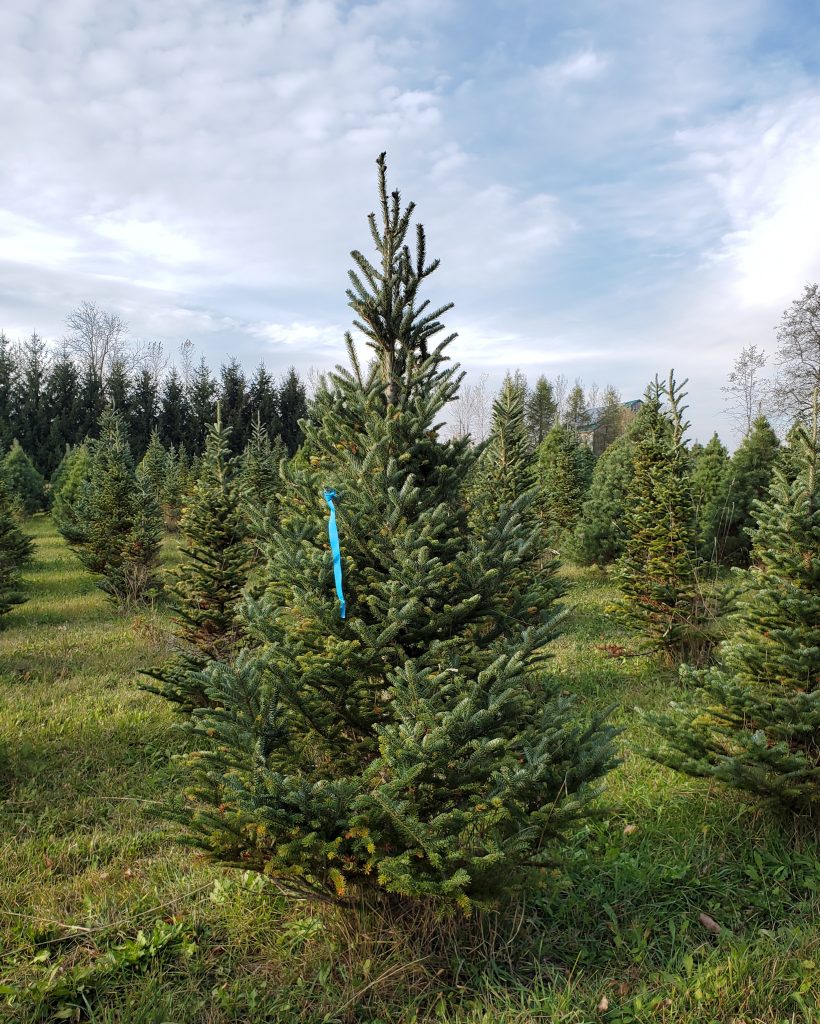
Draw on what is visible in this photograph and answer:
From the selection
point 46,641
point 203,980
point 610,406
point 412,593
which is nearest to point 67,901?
point 203,980

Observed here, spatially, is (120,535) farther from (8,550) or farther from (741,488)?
(741,488)

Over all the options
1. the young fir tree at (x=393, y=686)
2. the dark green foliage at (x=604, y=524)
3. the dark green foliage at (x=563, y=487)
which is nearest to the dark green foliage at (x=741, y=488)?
the dark green foliage at (x=604, y=524)

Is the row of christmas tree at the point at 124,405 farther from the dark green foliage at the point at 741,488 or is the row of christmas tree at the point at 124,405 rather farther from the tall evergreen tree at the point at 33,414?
the dark green foliage at the point at 741,488

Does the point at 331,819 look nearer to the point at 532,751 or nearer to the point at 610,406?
the point at 532,751

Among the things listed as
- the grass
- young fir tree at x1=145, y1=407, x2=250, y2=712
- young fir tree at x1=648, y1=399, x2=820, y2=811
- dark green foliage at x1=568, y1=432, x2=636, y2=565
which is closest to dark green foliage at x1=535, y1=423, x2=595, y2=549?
dark green foliage at x1=568, y1=432, x2=636, y2=565

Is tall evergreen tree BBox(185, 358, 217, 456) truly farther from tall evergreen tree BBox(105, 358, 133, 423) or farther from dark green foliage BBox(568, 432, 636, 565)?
dark green foliage BBox(568, 432, 636, 565)

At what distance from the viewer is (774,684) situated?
4703 millimetres

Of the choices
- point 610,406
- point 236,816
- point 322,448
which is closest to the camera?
point 236,816

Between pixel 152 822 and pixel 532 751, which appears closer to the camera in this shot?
pixel 532 751

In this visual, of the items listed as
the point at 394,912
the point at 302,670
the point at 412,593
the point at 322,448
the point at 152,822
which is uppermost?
the point at 322,448

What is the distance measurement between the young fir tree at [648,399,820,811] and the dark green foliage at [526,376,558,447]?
1709 inches

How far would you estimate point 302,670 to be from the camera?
325 centimetres

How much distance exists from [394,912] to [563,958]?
0.88m

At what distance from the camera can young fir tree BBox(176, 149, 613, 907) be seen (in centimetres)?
272
